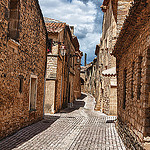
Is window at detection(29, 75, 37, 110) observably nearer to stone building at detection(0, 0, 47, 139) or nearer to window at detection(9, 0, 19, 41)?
stone building at detection(0, 0, 47, 139)

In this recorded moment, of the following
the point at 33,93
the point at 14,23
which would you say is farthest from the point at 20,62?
the point at 33,93

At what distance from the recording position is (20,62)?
8.95 metres

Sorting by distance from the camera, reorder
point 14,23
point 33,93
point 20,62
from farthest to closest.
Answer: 1. point 33,93
2. point 20,62
3. point 14,23

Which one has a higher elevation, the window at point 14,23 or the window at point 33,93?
the window at point 14,23

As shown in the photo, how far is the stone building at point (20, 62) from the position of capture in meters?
→ 7.28

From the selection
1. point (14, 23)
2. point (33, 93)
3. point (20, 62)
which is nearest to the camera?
point (14, 23)

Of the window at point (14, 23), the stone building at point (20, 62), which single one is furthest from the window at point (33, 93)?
the window at point (14, 23)

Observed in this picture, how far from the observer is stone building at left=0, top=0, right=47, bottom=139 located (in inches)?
287

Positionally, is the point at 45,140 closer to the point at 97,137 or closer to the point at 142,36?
the point at 97,137

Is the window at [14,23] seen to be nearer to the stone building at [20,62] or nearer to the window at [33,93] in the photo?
the stone building at [20,62]

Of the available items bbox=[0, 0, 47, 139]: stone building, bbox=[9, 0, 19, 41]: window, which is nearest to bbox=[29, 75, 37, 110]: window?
bbox=[0, 0, 47, 139]: stone building

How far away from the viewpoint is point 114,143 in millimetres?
7598

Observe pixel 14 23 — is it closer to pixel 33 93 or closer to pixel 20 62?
pixel 20 62

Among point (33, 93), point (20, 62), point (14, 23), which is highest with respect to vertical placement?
point (14, 23)
